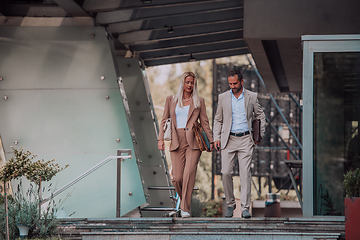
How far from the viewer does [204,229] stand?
591 cm

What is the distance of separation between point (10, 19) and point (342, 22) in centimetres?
541

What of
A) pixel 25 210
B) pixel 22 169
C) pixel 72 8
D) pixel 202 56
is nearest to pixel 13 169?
pixel 22 169

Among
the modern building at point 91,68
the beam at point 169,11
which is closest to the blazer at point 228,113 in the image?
the modern building at point 91,68

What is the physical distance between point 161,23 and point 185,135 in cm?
435

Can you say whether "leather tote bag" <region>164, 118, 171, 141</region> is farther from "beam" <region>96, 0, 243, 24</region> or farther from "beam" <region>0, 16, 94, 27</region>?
"beam" <region>96, 0, 243, 24</region>

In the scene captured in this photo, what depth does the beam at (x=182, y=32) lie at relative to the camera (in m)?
11.3

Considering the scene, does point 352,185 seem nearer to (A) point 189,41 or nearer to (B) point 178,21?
(B) point 178,21

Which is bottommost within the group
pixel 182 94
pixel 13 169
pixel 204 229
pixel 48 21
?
pixel 204 229

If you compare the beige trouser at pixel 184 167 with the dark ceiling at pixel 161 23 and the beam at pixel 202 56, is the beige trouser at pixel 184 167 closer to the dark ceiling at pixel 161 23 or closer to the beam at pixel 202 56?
the dark ceiling at pixel 161 23

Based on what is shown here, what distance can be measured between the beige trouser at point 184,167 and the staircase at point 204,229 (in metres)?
0.67

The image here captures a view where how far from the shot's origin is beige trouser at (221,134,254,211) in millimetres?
6594

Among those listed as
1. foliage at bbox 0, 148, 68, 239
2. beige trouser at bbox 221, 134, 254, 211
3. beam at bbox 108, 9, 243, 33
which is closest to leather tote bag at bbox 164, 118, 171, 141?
beige trouser at bbox 221, 134, 254, 211

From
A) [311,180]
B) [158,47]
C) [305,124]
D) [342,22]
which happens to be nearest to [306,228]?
[311,180]

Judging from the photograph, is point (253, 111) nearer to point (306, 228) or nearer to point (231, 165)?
point (231, 165)
